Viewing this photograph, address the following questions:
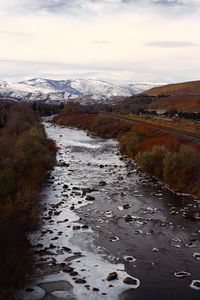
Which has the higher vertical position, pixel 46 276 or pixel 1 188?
pixel 1 188

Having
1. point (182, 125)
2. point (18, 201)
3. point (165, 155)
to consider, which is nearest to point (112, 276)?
point (18, 201)

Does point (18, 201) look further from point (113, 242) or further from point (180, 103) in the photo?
point (180, 103)

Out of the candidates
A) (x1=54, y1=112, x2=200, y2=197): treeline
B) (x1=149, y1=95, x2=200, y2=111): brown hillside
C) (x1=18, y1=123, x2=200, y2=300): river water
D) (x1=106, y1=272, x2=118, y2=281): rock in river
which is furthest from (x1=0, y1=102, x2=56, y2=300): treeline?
(x1=149, y1=95, x2=200, y2=111): brown hillside

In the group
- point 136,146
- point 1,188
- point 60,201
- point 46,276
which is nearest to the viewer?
point 46,276

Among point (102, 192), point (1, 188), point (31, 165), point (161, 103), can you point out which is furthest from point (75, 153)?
point (161, 103)

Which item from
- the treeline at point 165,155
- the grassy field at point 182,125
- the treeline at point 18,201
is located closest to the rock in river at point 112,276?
the treeline at point 18,201

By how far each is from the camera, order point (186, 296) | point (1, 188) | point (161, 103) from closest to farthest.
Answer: point (186, 296), point (1, 188), point (161, 103)

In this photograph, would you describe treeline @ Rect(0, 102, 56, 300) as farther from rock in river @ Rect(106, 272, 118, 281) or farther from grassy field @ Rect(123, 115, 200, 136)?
grassy field @ Rect(123, 115, 200, 136)

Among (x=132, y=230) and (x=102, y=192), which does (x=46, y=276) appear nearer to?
(x=132, y=230)

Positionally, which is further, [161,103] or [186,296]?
[161,103]
